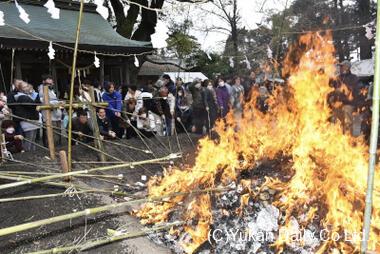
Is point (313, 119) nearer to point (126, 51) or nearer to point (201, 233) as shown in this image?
point (201, 233)

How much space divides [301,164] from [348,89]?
5724 mm

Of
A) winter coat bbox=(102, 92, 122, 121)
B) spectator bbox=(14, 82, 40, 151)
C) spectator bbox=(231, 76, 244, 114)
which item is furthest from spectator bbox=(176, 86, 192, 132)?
spectator bbox=(14, 82, 40, 151)

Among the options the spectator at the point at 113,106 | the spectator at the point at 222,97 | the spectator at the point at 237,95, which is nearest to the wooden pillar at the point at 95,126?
the spectator at the point at 113,106

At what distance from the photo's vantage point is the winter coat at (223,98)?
12.4 m

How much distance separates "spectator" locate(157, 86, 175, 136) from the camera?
10703mm

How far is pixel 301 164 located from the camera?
5797 millimetres

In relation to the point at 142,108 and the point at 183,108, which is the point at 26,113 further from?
the point at 183,108

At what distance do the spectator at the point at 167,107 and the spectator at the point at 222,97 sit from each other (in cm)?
188

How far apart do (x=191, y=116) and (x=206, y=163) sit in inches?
209

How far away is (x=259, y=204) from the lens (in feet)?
17.9

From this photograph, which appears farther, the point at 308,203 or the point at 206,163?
the point at 206,163

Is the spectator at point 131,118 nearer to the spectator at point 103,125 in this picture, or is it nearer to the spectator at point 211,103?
the spectator at point 103,125

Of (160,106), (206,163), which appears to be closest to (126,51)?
(160,106)

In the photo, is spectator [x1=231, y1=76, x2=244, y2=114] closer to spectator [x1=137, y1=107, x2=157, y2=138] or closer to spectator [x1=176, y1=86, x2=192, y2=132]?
spectator [x1=176, y1=86, x2=192, y2=132]
